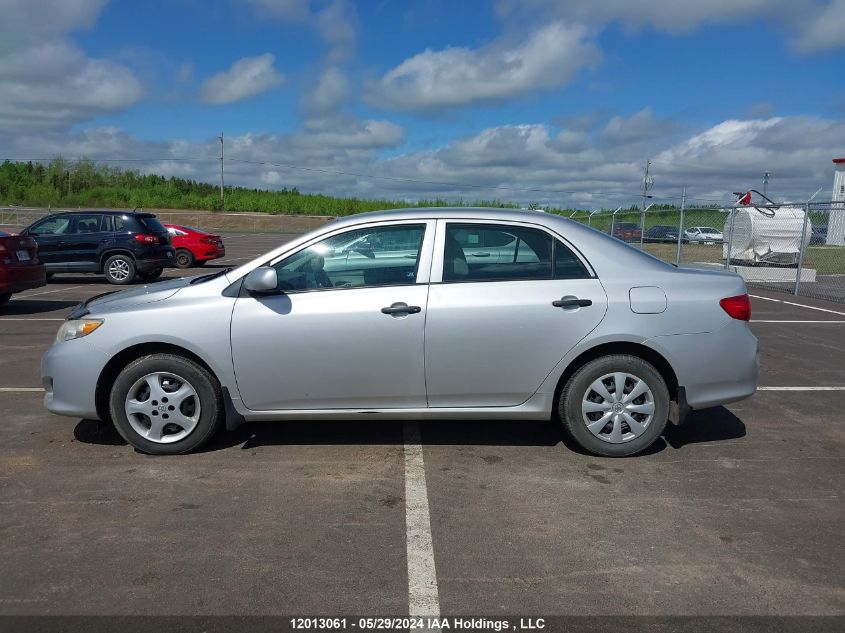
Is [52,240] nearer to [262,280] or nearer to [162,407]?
[162,407]

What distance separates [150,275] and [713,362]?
15.4m

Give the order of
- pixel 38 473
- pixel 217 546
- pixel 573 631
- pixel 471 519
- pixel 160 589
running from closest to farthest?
pixel 573 631
pixel 160 589
pixel 217 546
pixel 471 519
pixel 38 473

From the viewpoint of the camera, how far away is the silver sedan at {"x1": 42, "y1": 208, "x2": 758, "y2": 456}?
4887 millimetres

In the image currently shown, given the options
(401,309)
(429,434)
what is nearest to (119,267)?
(429,434)

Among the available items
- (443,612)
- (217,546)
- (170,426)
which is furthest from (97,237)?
(443,612)

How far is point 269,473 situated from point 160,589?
1487 mm

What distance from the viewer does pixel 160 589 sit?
3328mm

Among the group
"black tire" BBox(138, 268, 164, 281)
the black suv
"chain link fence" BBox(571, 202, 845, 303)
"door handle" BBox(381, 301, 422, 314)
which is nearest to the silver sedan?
"door handle" BBox(381, 301, 422, 314)

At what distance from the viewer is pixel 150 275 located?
58.7 ft

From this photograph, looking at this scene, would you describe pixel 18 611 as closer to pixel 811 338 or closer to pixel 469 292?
pixel 469 292

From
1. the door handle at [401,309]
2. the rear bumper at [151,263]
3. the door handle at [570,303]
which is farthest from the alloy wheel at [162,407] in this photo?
the rear bumper at [151,263]

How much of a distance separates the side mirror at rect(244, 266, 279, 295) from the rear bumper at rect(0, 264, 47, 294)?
8.38 metres

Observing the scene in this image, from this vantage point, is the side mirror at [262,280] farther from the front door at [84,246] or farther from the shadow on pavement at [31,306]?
the front door at [84,246]

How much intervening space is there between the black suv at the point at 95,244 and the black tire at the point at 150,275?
21 centimetres
